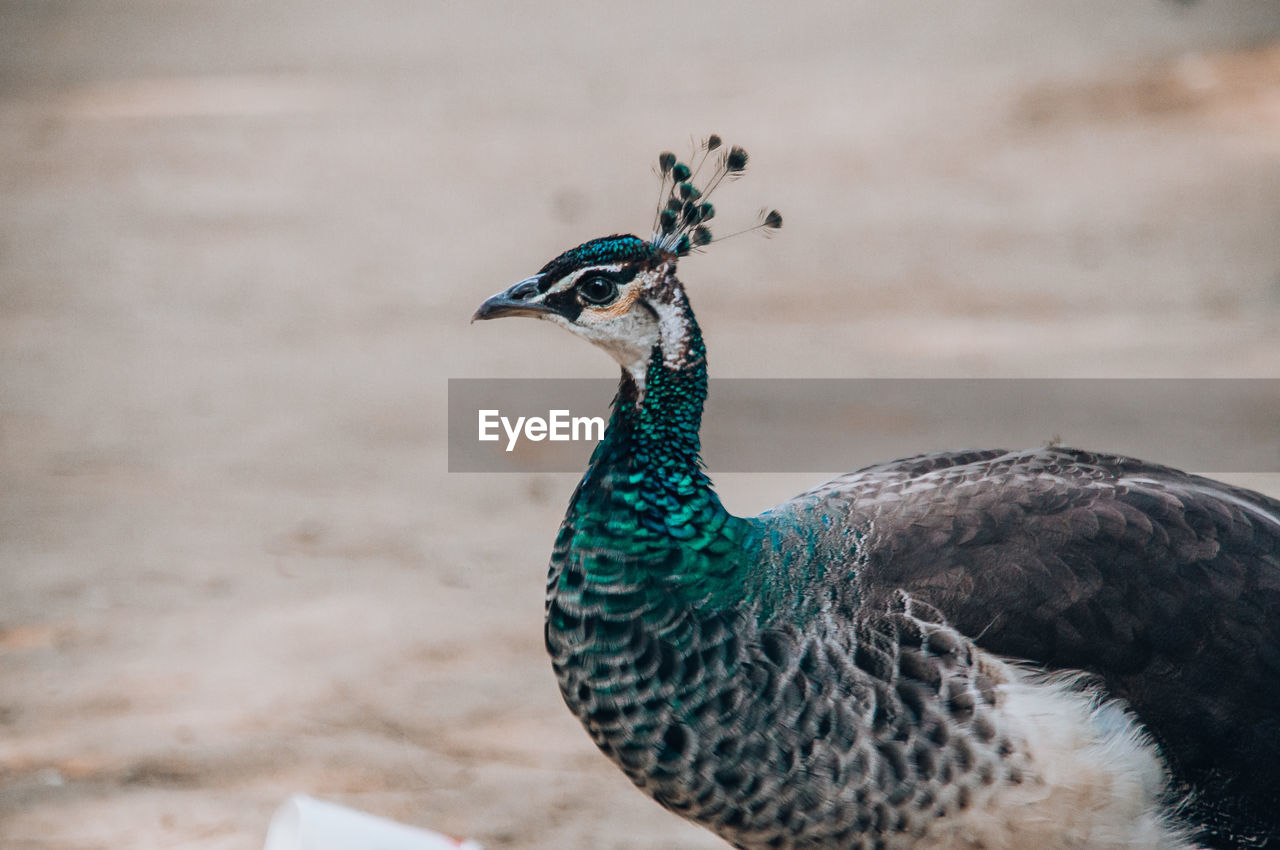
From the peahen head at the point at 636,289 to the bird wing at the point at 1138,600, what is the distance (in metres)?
0.43

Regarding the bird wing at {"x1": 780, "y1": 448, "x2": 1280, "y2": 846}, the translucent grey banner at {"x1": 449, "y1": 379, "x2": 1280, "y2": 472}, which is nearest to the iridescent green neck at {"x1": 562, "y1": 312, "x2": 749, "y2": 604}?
the bird wing at {"x1": 780, "y1": 448, "x2": 1280, "y2": 846}

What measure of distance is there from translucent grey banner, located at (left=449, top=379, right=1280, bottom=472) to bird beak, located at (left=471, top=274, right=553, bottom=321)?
5.31 ft

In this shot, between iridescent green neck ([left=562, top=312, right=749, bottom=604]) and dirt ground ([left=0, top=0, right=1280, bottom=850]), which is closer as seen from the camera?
iridescent green neck ([left=562, top=312, right=749, bottom=604])

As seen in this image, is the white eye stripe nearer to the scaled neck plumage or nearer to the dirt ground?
the scaled neck plumage

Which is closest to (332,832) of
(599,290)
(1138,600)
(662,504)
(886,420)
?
(662,504)

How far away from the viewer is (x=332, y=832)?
4.49ft

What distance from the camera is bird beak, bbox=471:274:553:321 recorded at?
2.08 metres

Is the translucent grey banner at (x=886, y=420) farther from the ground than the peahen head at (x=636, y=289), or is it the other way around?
the peahen head at (x=636, y=289)

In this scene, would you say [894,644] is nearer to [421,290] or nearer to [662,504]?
[662,504]

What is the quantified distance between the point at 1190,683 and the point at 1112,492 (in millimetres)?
298

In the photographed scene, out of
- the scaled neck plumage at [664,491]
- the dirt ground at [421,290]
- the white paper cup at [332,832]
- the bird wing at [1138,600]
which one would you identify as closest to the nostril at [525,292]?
the scaled neck plumage at [664,491]

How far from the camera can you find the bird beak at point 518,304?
208cm

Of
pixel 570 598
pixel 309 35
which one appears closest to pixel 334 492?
pixel 570 598

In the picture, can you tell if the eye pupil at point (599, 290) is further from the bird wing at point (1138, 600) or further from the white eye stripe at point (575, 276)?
the bird wing at point (1138, 600)
